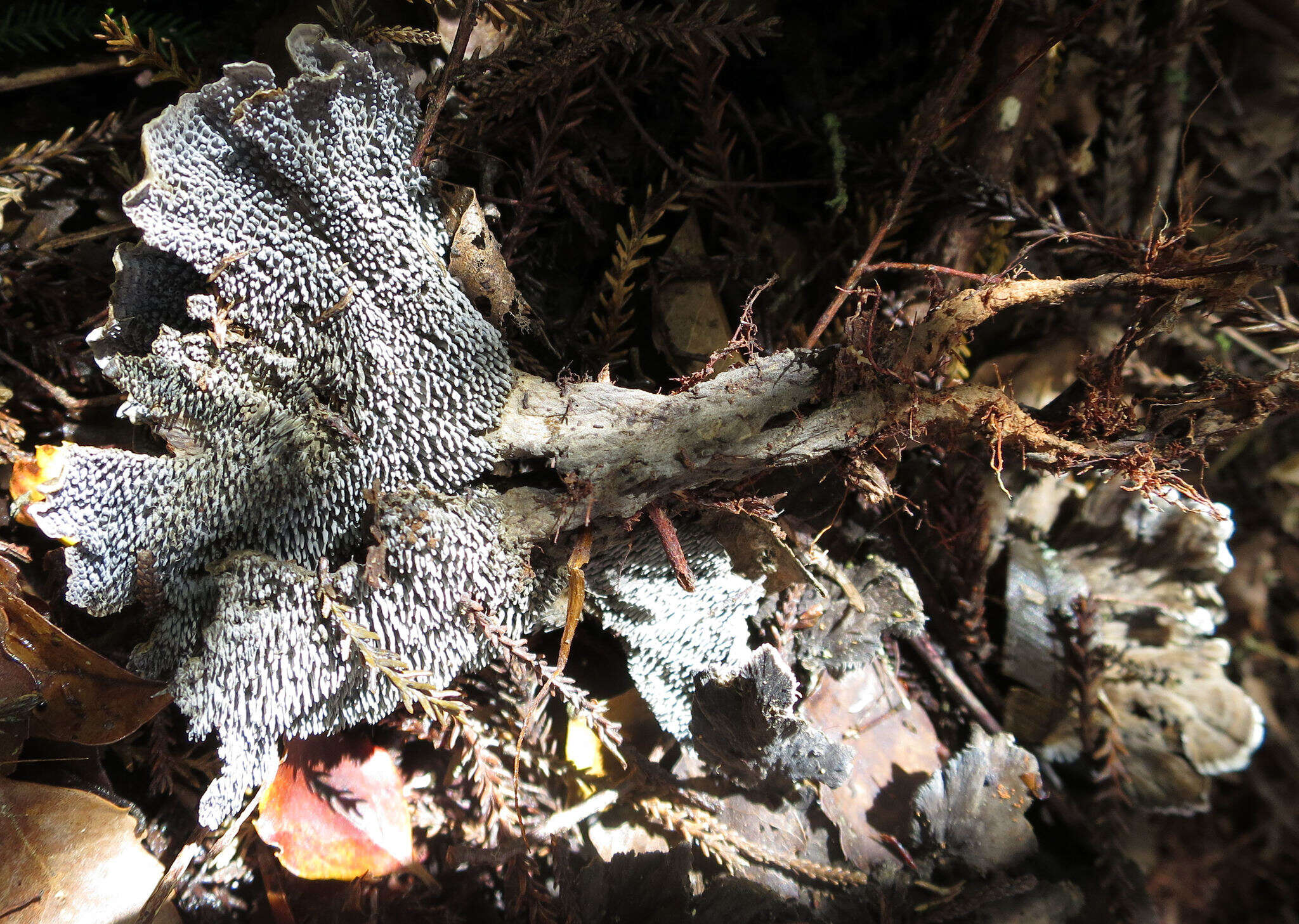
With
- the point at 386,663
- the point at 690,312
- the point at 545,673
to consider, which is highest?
the point at 690,312

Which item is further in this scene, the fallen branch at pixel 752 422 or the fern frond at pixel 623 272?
the fern frond at pixel 623 272

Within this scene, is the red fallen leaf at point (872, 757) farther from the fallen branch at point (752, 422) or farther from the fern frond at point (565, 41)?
the fern frond at point (565, 41)

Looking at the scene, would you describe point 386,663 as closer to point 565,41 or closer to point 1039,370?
point 565,41

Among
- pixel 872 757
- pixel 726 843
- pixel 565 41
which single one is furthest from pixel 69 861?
pixel 565 41

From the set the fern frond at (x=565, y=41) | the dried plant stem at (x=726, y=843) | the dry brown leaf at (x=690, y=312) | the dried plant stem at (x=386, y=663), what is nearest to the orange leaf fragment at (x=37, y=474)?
the dried plant stem at (x=386, y=663)

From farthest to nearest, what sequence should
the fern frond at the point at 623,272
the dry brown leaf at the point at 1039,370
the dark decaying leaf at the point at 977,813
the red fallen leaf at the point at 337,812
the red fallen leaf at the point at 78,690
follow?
the dry brown leaf at the point at 1039,370, the dark decaying leaf at the point at 977,813, the fern frond at the point at 623,272, the red fallen leaf at the point at 337,812, the red fallen leaf at the point at 78,690

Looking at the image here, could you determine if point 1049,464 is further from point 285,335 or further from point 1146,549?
point 285,335

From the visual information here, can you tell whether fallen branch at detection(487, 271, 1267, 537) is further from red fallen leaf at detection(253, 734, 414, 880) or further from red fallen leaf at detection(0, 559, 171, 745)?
red fallen leaf at detection(0, 559, 171, 745)
